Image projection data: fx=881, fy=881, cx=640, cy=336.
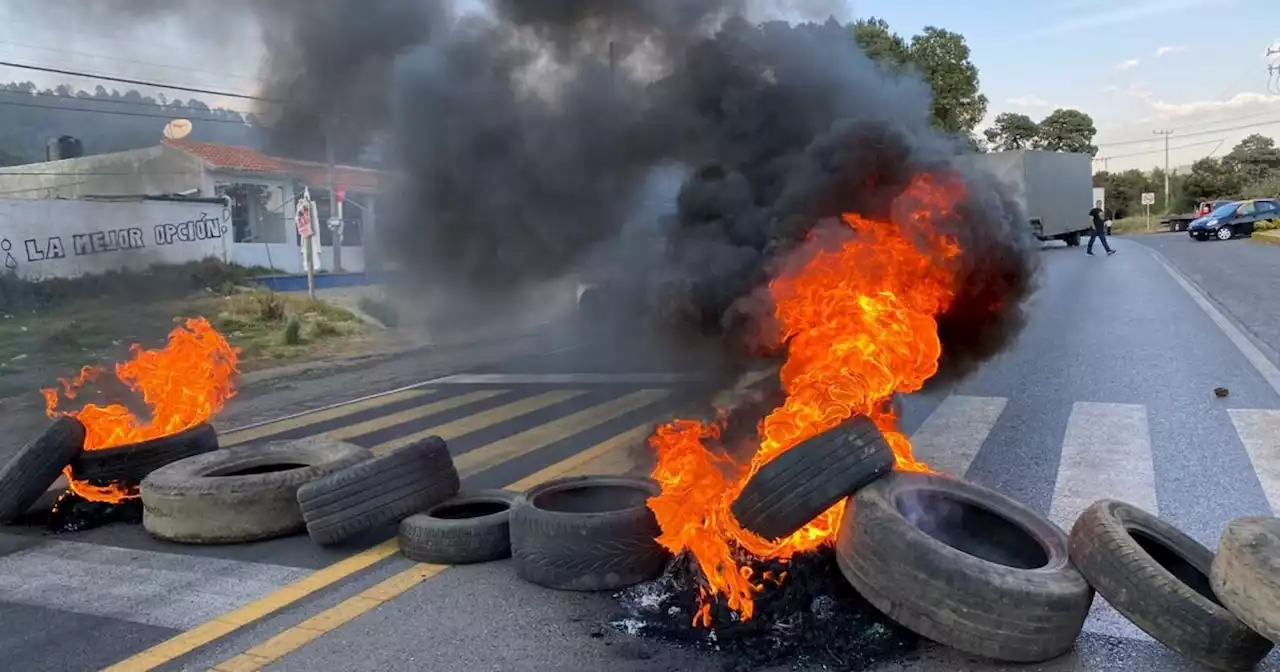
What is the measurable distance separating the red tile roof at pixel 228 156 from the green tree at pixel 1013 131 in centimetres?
6586

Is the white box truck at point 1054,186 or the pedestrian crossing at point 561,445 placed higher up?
the white box truck at point 1054,186

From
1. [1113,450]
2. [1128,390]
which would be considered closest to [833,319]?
[1113,450]

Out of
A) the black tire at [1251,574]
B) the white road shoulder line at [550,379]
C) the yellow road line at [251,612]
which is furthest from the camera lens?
the white road shoulder line at [550,379]

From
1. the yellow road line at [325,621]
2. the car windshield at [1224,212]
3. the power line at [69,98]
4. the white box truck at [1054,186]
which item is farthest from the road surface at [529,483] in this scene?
the car windshield at [1224,212]

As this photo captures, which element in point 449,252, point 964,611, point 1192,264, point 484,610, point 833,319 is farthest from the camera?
point 1192,264

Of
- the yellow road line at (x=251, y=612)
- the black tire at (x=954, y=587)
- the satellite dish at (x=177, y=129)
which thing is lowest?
the yellow road line at (x=251, y=612)

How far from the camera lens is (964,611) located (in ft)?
10.4

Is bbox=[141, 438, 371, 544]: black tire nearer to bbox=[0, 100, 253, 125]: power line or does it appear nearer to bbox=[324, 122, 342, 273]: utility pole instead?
bbox=[324, 122, 342, 273]: utility pole

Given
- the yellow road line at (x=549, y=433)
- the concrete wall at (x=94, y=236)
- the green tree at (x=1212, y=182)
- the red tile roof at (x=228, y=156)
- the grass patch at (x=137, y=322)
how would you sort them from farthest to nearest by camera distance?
the green tree at (x=1212, y=182)
the red tile roof at (x=228, y=156)
the concrete wall at (x=94, y=236)
the grass patch at (x=137, y=322)
the yellow road line at (x=549, y=433)

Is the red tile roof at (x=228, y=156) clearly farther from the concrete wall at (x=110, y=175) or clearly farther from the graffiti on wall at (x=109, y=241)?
the graffiti on wall at (x=109, y=241)

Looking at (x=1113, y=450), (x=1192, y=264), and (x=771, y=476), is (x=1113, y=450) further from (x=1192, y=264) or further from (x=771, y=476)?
(x=1192, y=264)

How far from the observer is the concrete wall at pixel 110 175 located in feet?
33.6

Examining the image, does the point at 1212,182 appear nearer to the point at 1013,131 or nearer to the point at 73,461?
the point at 1013,131

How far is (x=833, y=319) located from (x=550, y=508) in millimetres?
1772
